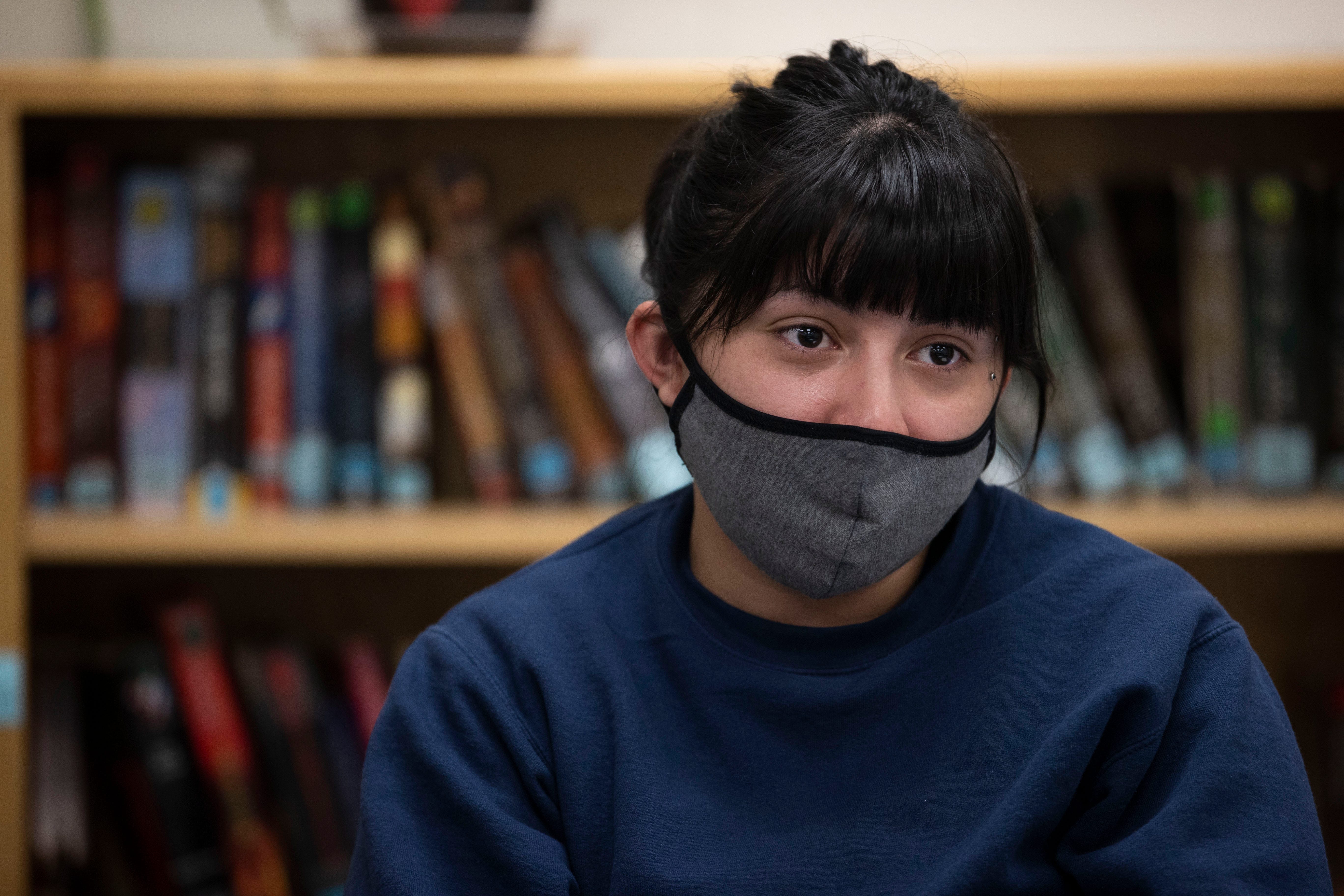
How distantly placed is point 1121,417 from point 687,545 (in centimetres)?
72

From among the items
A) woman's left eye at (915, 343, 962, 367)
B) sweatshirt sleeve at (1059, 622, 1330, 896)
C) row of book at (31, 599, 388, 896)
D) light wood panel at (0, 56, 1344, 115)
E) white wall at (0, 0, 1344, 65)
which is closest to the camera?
sweatshirt sleeve at (1059, 622, 1330, 896)

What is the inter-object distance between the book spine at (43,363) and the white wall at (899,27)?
350 millimetres

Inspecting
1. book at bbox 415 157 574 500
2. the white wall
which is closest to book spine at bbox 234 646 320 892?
book at bbox 415 157 574 500

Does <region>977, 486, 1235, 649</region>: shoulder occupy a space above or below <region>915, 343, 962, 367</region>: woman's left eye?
below

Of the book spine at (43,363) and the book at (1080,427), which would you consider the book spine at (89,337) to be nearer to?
the book spine at (43,363)

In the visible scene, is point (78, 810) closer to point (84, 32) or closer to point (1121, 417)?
point (84, 32)

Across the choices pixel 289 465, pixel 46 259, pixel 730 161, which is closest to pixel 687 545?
pixel 730 161

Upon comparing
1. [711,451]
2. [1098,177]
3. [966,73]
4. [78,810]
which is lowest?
[78,810]

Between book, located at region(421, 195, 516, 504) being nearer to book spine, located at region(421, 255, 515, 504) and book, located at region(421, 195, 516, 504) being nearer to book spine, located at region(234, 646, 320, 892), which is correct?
book spine, located at region(421, 255, 515, 504)

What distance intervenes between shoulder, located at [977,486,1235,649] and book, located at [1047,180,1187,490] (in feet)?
1.83

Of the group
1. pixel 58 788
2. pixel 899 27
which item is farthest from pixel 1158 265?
pixel 58 788

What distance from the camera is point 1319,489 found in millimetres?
1304

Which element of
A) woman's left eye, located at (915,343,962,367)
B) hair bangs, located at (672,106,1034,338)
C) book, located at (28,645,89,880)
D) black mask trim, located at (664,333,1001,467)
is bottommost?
book, located at (28,645,89,880)

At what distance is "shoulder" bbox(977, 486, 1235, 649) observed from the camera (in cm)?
69
